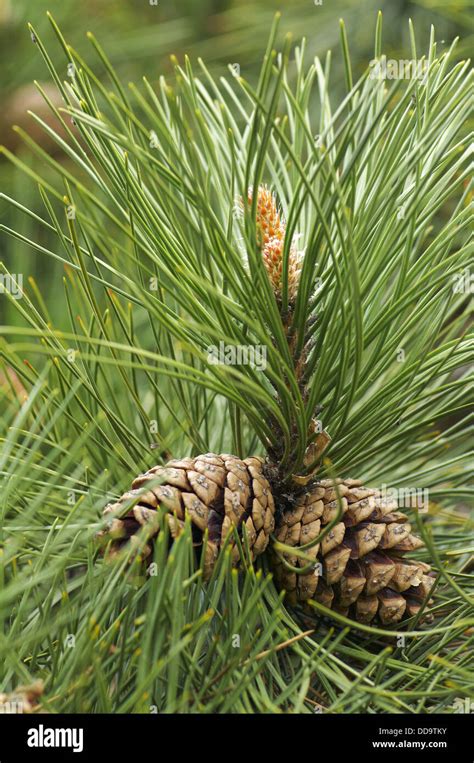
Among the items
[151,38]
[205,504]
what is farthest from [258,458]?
[151,38]

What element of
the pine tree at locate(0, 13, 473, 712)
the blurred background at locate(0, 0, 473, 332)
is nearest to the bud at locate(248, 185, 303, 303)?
the pine tree at locate(0, 13, 473, 712)

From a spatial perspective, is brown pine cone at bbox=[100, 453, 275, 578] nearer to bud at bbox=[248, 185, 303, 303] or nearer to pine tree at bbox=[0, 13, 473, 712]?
pine tree at bbox=[0, 13, 473, 712]

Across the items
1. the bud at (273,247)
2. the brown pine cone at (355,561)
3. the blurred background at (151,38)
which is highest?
the blurred background at (151,38)

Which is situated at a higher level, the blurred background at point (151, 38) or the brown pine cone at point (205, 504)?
the blurred background at point (151, 38)

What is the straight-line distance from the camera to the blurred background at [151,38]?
1.01 metres

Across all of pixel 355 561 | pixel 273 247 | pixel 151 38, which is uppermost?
pixel 151 38

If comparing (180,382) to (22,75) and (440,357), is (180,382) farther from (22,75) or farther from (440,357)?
(22,75)

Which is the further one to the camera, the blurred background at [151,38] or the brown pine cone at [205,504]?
the blurred background at [151,38]

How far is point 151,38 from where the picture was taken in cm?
116

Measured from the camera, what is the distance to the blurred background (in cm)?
101

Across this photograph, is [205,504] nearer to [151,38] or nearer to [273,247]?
[273,247]

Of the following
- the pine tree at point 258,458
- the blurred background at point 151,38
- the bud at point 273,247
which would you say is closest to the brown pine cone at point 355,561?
the pine tree at point 258,458

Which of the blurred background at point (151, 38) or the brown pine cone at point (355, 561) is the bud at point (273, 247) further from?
the blurred background at point (151, 38)

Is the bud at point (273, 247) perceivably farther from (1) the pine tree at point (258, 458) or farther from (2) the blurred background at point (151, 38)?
(2) the blurred background at point (151, 38)
